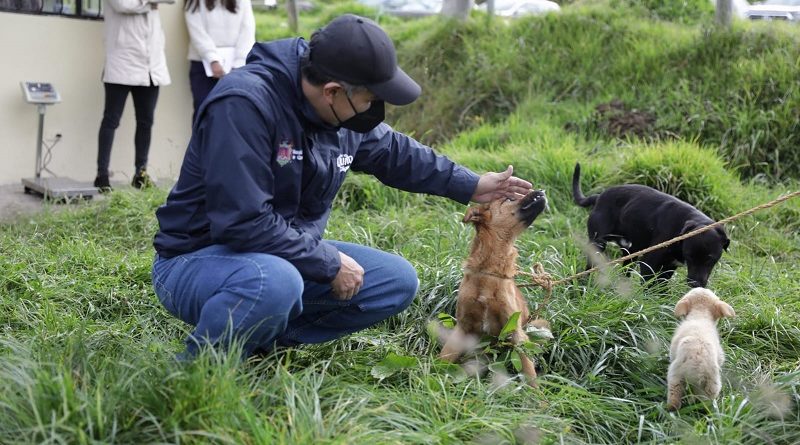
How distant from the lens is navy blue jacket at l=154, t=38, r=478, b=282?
3.26 metres

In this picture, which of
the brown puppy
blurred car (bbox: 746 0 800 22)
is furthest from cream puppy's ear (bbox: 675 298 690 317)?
blurred car (bbox: 746 0 800 22)

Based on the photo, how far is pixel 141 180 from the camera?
26.7ft

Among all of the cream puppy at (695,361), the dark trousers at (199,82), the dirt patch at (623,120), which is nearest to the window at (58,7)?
the dark trousers at (199,82)

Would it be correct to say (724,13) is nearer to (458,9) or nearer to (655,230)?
(458,9)

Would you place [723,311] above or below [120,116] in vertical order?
above

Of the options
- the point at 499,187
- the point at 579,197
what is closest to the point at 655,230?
the point at 579,197

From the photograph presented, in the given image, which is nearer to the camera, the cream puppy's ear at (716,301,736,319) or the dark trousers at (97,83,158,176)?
the cream puppy's ear at (716,301,736,319)

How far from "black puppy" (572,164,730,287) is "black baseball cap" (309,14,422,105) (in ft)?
7.90

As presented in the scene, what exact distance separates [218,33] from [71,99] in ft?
5.17

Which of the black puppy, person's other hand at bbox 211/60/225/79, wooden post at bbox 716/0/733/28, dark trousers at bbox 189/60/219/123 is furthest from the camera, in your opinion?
wooden post at bbox 716/0/733/28

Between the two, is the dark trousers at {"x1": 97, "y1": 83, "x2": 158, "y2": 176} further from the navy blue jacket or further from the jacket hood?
the jacket hood

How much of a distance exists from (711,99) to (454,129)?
303 centimetres

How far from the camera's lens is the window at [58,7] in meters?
8.26

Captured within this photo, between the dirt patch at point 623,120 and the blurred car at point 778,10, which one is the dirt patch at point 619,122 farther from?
the blurred car at point 778,10
